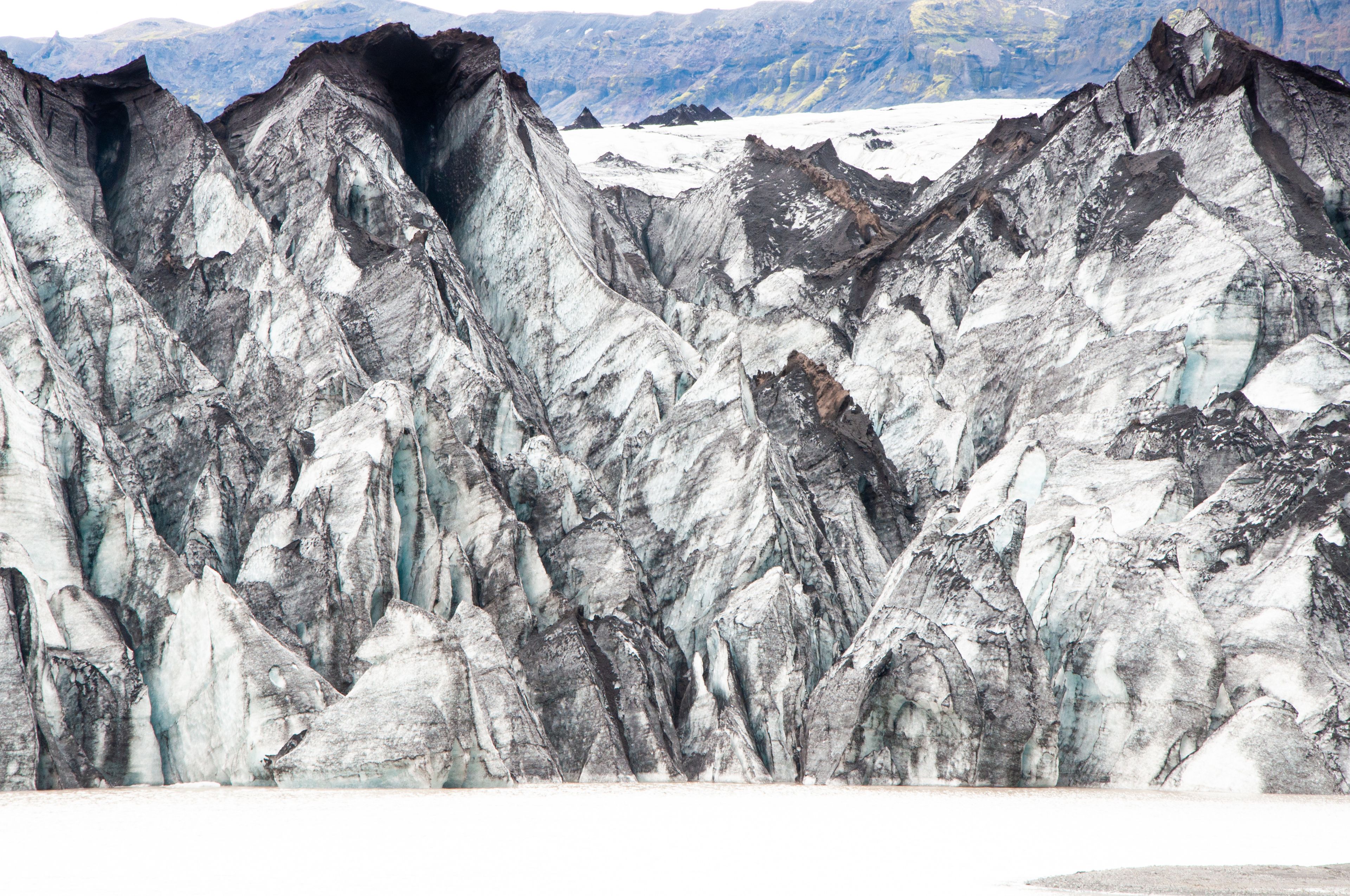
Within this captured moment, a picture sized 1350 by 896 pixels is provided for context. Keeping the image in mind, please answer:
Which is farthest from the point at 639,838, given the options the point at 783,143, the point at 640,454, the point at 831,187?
the point at 783,143

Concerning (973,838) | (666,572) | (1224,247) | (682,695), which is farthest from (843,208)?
(973,838)

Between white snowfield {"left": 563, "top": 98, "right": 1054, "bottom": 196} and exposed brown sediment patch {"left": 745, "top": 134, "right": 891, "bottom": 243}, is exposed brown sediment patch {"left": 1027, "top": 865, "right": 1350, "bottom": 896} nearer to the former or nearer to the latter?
exposed brown sediment patch {"left": 745, "top": 134, "right": 891, "bottom": 243}

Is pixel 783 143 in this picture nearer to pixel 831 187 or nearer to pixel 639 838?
pixel 831 187

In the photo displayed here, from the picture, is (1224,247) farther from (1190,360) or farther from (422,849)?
(422,849)

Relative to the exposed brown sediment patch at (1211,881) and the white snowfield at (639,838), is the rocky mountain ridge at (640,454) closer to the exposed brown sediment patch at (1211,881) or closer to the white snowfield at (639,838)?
the white snowfield at (639,838)

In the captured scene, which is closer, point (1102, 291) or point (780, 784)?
point (780, 784)

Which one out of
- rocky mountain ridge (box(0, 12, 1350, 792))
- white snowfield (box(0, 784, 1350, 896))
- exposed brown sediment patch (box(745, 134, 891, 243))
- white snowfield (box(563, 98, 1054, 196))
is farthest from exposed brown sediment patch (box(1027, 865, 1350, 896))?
white snowfield (box(563, 98, 1054, 196))

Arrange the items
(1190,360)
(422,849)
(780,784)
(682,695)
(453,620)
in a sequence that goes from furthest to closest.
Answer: (1190,360)
(682,695)
(453,620)
(780,784)
(422,849)

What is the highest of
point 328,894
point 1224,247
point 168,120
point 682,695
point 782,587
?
point 168,120
